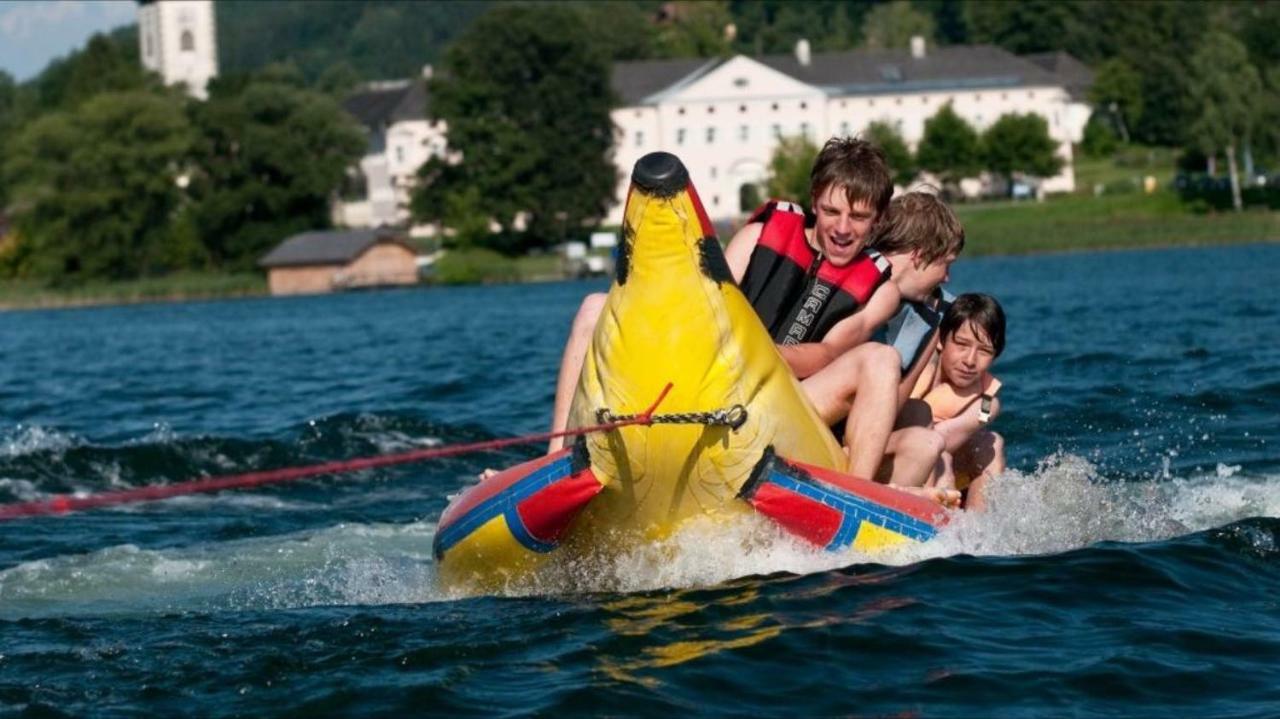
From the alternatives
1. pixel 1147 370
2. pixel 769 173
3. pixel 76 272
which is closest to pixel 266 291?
pixel 76 272

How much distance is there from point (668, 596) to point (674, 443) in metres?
0.65

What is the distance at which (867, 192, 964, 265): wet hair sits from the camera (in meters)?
9.05

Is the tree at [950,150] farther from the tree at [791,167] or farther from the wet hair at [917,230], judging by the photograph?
the wet hair at [917,230]

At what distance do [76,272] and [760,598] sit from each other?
72.7 meters

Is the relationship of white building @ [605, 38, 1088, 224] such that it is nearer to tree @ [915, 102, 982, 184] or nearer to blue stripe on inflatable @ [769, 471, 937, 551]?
tree @ [915, 102, 982, 184]

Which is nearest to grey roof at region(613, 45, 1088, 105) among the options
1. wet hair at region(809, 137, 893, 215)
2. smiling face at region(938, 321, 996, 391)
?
smiling face at region(938, 321, 996, 391)

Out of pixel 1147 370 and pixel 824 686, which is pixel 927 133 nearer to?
pixel 1147 370

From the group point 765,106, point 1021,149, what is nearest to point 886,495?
point 1021,149

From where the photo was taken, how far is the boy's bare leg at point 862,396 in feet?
27.9

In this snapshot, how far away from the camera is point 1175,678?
23.0 feet

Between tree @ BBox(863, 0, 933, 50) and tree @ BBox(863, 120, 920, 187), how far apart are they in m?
50.7

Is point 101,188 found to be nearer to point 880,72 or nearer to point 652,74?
point 652,74

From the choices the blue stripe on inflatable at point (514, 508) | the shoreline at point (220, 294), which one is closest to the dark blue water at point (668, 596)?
the blue stripe on inflatable at point (514, 508)

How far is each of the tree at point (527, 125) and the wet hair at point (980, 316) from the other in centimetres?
7507
